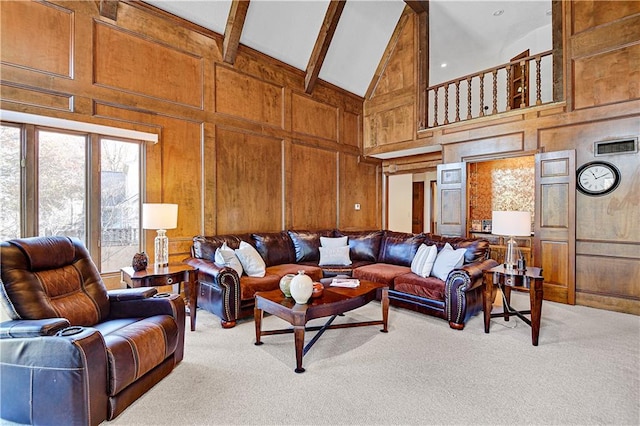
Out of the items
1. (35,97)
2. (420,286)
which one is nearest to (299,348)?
(420,286)

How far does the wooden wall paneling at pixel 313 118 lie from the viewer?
5695mm

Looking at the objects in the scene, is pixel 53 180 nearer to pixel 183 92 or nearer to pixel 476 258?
pixel 183 92

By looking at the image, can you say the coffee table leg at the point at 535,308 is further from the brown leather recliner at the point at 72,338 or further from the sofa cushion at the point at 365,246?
the brown leather recliner at the point at 72,338

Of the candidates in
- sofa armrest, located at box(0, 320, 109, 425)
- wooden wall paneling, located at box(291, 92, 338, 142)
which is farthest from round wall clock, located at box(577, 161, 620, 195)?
A: sofa armrest, located at box(0, 320, 109, 425)

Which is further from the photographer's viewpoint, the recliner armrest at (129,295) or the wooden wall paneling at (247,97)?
the wooden wall paneling at (247,97)

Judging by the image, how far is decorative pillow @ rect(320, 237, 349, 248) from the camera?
5035 mm

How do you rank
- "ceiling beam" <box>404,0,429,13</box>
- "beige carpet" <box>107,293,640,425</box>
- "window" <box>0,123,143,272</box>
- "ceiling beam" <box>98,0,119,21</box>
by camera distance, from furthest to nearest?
"ceiling beam" <box>404,0,429,13</box>
"ceiling beam" <box>98,0,119,21</box>
"window" <box>0,123,143,272</box>
"beige carpet" <box>107,293,640,425</box>

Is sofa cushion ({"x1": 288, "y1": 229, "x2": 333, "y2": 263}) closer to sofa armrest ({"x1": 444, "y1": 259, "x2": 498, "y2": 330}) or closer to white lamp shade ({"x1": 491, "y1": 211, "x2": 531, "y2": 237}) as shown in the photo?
sofa armrest ({"x1": 444, "y1": 259, "x2": 498, "y2": 330})

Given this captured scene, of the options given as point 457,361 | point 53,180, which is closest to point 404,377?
point 457,361

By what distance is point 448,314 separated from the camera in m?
3.45

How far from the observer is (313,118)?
19.6 feet

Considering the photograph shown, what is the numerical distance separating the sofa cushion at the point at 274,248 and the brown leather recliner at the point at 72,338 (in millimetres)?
2056

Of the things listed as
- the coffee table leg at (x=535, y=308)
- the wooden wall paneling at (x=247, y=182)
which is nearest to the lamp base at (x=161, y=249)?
the wooden wall paneling at (x=247, y=182)

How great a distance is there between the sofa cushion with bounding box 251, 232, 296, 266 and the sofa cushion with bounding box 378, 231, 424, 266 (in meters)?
1.42
